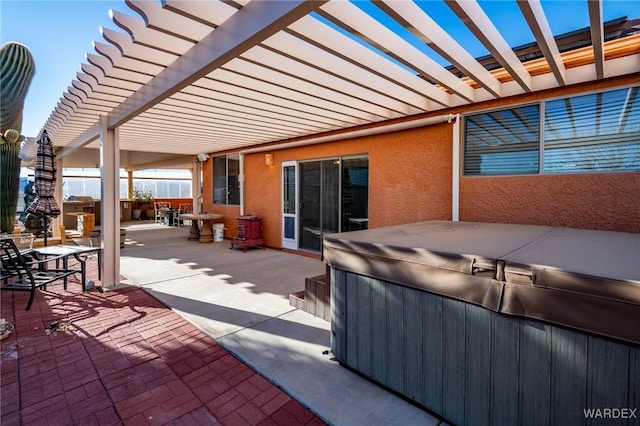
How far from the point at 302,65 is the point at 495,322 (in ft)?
9.59

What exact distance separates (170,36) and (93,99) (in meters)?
2.50

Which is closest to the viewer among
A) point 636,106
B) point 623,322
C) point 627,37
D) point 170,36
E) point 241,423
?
point 623,322

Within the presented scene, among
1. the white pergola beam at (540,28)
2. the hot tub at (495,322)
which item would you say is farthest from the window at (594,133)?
the hot tub at (495,322)

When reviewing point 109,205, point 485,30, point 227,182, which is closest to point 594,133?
point 485,30

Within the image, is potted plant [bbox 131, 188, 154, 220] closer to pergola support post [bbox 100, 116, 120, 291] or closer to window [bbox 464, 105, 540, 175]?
pergola support post [bbox 100, 116, 120, 291]

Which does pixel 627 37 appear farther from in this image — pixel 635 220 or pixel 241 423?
pixel 241 423

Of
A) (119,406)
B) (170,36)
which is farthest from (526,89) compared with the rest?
(119,406)

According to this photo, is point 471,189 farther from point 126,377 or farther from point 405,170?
point 126,377

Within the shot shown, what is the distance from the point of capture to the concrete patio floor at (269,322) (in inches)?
90.4

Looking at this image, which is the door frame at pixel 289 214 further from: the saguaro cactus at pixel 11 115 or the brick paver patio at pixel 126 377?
the saguaro cactus at pixel 11 115

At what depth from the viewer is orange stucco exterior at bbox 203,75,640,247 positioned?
347cm

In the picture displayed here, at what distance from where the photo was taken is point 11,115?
6816 mm

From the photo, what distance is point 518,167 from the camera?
413 cm

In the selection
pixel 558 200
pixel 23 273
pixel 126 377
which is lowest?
pixel 126 377
